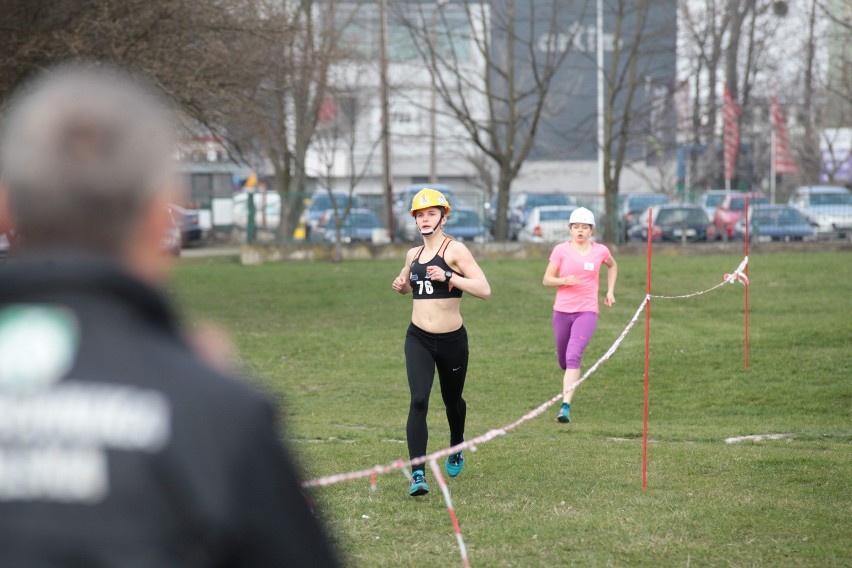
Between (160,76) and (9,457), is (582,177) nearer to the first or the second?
(160,76)

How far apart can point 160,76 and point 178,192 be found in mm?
15532

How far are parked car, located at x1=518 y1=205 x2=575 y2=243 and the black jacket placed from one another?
30.1 metres

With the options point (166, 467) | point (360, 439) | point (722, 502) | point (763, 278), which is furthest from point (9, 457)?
point (763, 278)

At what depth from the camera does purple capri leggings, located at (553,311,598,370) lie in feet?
37.1

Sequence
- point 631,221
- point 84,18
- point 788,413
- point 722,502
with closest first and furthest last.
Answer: point 722,502
point 788,413
point 84,18
point 631,221

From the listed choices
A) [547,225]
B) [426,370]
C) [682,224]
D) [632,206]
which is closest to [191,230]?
[547,225]

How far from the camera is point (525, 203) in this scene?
130 feet

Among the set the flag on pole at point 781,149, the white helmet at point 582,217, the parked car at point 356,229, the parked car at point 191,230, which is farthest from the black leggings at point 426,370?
the flag on pole at point 781,149

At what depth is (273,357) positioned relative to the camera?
17094mm

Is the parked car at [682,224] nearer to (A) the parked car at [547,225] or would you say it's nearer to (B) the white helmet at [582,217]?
(A) the parked car at [547,225]

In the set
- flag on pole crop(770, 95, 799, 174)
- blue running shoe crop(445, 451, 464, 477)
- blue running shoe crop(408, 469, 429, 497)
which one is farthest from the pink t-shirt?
flag on pole crop(770, 95, 799, 174)

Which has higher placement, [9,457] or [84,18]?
[84,18]

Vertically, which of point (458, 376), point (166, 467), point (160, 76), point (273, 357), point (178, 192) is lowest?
point (273, 357)

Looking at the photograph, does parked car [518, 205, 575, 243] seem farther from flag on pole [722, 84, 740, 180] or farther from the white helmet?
the white helmet
